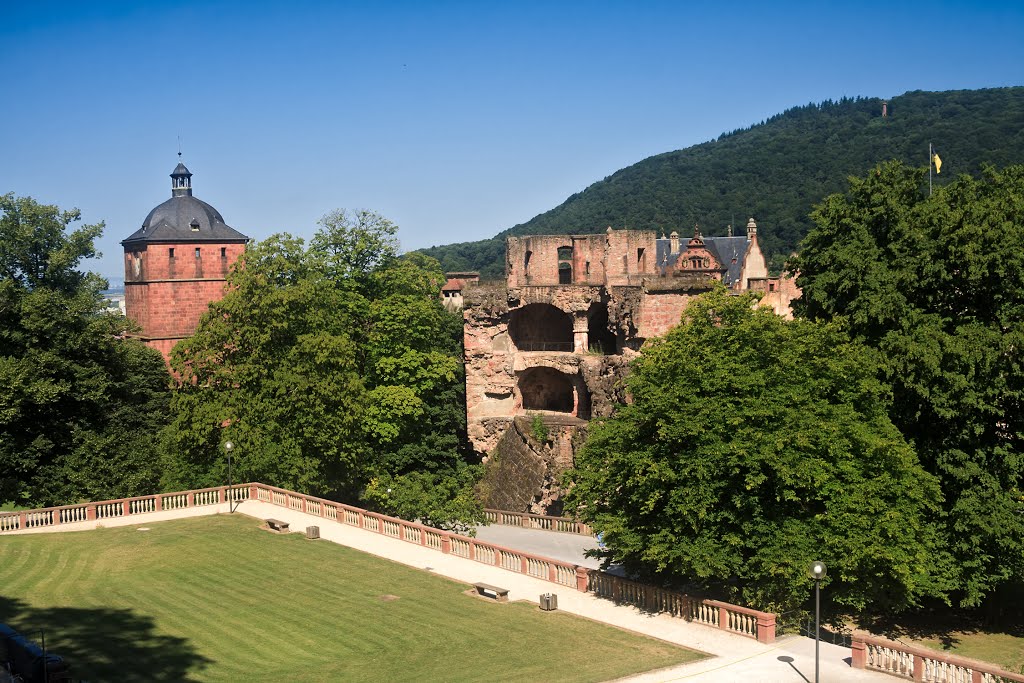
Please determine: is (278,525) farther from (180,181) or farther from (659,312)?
(180,181)

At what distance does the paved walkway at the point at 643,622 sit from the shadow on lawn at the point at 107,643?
28.1 ft

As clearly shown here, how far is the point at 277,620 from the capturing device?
82.2ft

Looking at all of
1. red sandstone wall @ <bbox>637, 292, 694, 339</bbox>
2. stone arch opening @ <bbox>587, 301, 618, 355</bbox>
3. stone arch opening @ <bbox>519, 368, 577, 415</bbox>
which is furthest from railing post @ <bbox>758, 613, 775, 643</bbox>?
stone arch opening @ <bbox>519, 368, 577, 415</bbox>

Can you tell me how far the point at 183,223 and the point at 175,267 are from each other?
11.1 feet

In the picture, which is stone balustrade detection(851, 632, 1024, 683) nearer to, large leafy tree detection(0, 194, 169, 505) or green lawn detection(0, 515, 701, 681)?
green lawn detection(0, 515, 701, 681)

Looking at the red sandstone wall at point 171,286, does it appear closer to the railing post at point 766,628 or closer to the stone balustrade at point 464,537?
the stone balustrade at point 464,537

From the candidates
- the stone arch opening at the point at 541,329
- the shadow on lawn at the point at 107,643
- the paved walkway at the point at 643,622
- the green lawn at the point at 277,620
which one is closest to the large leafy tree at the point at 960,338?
the paved walkway at the point at 643,622

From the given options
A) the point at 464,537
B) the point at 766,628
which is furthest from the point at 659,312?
the point at 766,628

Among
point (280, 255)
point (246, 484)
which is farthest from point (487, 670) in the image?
point (280, 255)

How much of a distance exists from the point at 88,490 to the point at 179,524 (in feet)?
29.2

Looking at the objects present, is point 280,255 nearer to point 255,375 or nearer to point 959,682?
point 255,375

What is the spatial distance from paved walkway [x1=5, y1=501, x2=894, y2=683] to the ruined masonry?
54.6 ft

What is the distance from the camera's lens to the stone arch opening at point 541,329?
57694 mm

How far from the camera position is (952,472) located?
29.6 metres
